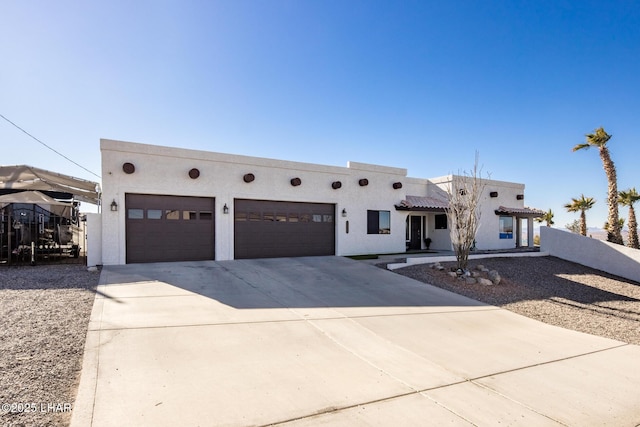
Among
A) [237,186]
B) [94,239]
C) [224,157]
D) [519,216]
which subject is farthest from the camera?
[519,216]

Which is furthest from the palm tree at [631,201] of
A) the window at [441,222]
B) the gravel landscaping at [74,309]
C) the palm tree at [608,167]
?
the window at [441,222]

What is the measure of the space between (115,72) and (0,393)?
1250 cm

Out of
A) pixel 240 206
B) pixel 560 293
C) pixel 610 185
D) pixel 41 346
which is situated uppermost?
pixel 610 185

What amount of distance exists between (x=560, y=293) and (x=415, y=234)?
9.96 m

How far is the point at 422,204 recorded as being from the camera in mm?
18344

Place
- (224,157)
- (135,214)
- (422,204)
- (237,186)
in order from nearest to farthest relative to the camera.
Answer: (135,214), (224,157), (237,186), (422,204)

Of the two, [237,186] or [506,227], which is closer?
[237,186]

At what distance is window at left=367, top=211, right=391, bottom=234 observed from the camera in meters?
17.1

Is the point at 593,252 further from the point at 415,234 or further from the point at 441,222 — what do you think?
the point at 415,234

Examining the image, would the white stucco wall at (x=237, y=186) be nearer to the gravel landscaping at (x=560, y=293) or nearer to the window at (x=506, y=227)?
the gravel landscaping at (x=560, y=293)

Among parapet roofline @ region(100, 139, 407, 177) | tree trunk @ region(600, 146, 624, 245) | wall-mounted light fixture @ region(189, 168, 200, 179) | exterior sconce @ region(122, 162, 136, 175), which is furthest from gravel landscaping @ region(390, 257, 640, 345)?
exterior sconce @ region(122, 162, 136, 175)

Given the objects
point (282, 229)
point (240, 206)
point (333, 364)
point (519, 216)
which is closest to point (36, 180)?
point (240, 206)

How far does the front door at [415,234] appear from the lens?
2034 cm

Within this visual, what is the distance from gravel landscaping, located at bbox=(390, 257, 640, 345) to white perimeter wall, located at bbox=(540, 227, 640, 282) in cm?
56
